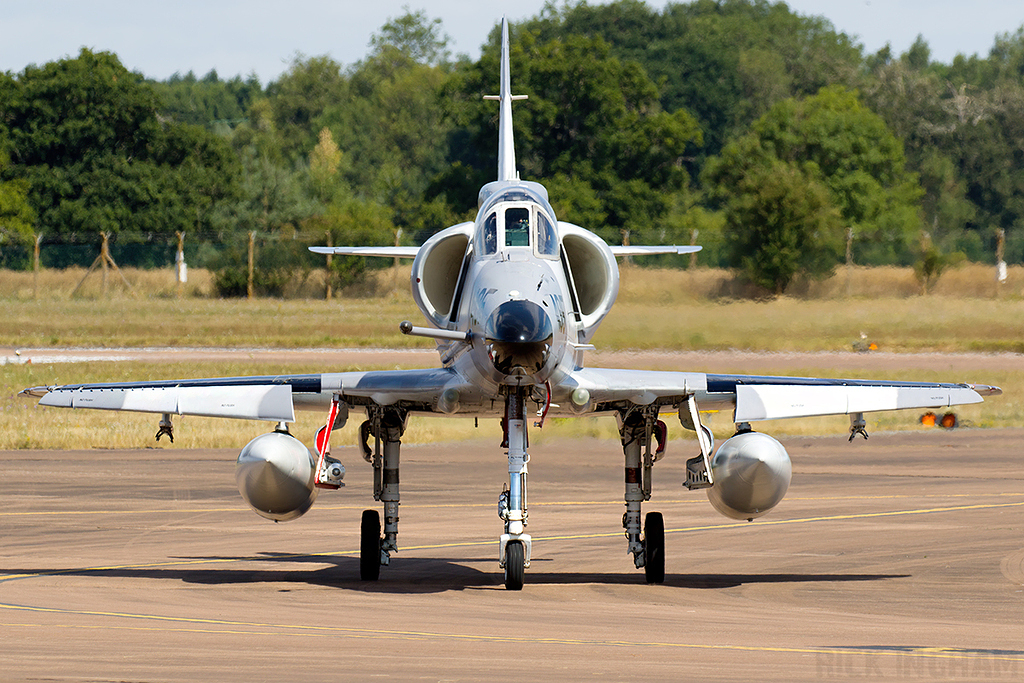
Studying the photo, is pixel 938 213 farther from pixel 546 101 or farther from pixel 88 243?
pixel 88 243

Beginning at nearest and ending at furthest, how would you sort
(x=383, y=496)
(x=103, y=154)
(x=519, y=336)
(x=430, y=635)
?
(x=430, y=635) < (x=519, y=336) < (x=383, y=496) < (x=103, y=154)

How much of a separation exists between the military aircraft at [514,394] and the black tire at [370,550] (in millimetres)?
16

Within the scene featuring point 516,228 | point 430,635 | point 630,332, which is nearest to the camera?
point 430,635

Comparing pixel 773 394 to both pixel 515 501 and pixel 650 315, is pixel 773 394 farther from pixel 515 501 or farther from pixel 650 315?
pixel 650 315

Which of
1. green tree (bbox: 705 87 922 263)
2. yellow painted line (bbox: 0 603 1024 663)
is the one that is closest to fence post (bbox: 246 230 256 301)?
green tree (bbox: 705 87 922 263)

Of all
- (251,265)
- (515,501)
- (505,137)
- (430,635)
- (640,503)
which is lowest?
(430,635)

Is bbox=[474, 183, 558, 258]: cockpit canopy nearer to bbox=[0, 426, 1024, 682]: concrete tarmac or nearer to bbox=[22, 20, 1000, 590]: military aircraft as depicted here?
bbox=[22, 20, 1000, 590]: military aircraft

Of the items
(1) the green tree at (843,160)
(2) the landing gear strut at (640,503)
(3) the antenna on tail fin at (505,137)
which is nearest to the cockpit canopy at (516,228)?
(2) the landing gear strut at (640,503)

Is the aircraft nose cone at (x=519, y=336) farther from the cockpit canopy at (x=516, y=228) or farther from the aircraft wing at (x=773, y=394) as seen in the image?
the aircraft wing at (x=773, y=394)

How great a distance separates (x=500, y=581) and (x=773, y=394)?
358 cm

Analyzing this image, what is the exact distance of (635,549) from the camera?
14586 mm

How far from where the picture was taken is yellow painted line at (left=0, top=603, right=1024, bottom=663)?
1048 cm

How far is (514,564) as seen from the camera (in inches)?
507

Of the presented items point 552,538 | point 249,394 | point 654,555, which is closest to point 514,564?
point 654,555
